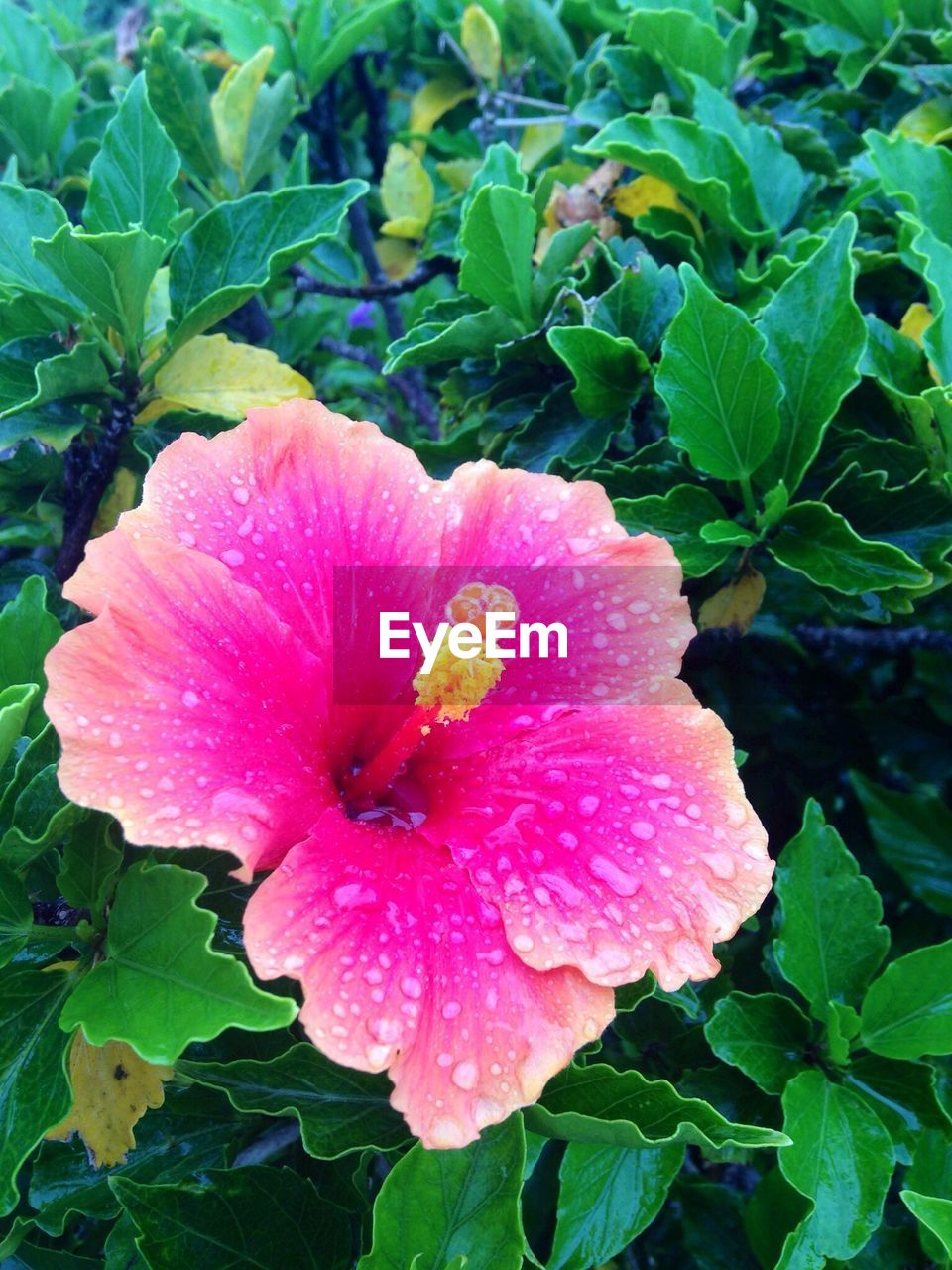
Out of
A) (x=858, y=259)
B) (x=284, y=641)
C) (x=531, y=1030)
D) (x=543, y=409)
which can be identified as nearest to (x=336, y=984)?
(x=531, y=1030)

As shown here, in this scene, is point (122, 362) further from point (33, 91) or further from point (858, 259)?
point (858, 259)

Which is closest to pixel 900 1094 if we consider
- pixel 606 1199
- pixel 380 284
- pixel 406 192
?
pixel 606 1199

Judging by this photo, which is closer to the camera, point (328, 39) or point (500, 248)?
point (500, 248)

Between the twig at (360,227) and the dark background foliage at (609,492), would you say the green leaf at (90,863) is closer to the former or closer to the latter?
the dark background foliage at (609,492)

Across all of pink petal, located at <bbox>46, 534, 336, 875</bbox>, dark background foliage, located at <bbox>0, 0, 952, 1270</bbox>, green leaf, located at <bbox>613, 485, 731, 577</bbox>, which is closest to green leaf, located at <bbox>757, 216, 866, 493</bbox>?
dark background foliage, located at <bbox>0, 0, 952, 1270</bbox>

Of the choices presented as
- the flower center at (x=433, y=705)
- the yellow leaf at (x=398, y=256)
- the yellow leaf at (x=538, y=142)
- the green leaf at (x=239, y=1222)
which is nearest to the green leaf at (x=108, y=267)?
the flower center at (x=433, y=705)

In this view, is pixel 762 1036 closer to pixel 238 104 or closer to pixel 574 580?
pixel 574 580
